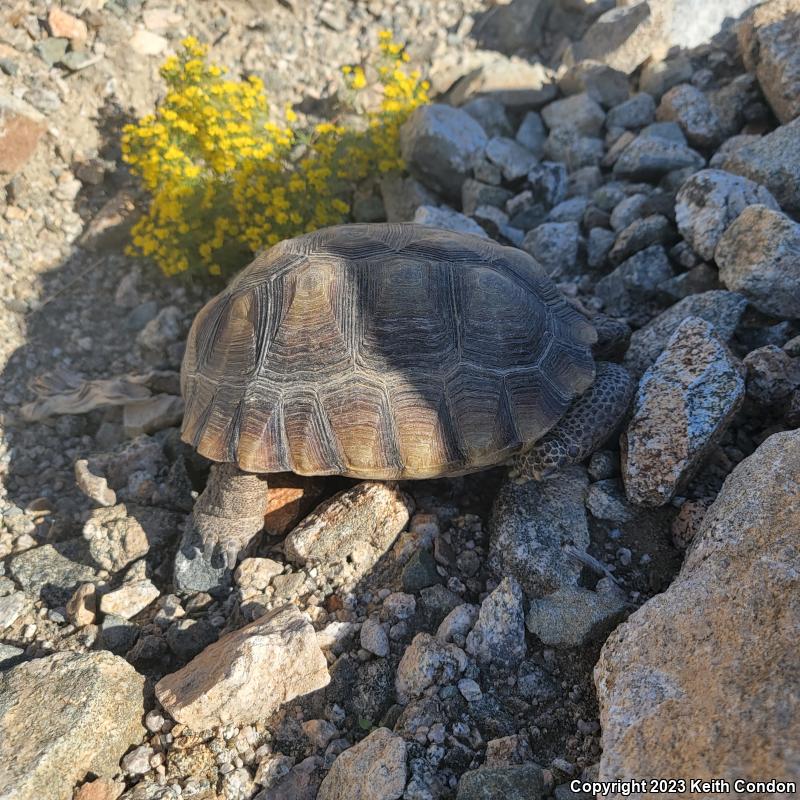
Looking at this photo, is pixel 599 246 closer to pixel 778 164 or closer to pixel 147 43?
pixel 778 164

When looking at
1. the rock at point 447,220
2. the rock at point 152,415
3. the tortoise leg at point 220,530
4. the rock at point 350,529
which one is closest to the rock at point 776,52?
the rock at point 447,220

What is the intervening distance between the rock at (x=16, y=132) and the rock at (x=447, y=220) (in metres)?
3.64

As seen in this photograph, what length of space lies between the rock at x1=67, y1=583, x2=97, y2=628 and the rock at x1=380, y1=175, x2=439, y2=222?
148 inches

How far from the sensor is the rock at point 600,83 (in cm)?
630

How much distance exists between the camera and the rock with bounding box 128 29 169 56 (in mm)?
6500

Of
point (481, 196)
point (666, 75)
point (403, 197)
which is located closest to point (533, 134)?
point (481, 196)

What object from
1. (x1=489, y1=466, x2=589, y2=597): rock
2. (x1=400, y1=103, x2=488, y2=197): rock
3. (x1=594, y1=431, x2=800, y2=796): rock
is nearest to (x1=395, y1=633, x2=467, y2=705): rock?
(x1=489, y1=466, x2=589, y2=597): rock

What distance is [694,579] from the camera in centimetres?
249

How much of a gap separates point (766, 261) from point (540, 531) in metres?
2.14

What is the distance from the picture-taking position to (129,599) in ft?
11.0

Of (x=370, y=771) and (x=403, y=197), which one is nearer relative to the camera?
(x=370, y=771)

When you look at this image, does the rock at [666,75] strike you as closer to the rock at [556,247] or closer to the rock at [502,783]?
the rock at [556,247]

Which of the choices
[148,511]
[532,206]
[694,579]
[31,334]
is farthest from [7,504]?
[532,206]

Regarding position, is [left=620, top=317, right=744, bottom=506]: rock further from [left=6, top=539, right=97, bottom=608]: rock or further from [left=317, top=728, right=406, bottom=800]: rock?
[left=6, top=539, right=97, bottom=608]: rock
